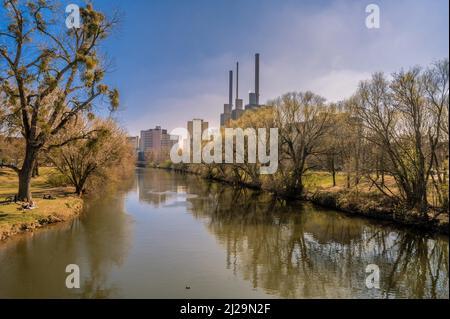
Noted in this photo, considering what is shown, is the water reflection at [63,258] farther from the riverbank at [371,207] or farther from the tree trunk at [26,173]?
the riverbank at [371,207]

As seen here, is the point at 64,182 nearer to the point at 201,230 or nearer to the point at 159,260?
the point at 201,230

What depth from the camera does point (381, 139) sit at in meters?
27.0

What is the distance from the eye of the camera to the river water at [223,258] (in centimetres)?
1251

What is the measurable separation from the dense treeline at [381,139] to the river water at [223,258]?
154 inches

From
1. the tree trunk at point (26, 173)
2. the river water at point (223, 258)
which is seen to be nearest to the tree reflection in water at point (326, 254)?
the river water at point (223, 258)

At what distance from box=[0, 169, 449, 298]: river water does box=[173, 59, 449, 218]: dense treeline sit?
12.9ft

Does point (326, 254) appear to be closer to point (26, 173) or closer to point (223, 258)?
point (223, 258)

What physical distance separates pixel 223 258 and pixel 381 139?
57.7 ft

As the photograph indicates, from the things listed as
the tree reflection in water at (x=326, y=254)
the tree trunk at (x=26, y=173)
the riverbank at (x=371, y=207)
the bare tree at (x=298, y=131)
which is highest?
the bare tree at (x=298, y=131)

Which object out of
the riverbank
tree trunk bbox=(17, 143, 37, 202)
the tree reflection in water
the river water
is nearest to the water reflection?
the river water

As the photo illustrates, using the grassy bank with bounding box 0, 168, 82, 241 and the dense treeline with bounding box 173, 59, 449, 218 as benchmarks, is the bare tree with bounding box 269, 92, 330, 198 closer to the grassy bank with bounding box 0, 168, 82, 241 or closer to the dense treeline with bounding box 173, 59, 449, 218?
the dense treeline with bounding box 173, 59, 449, 218

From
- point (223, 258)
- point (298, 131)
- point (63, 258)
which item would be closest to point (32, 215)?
point (63, 258)

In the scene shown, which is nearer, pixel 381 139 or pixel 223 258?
pixel 223 258

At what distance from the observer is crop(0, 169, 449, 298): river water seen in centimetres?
1251
